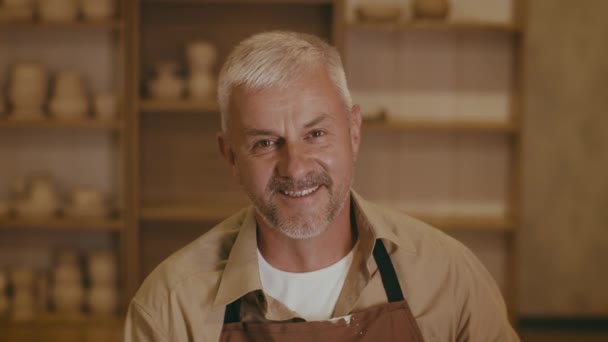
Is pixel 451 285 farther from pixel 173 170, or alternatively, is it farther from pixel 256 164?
pixel 173 170

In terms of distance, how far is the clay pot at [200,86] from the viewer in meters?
4.12

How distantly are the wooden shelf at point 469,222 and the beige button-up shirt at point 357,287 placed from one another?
241 centimetres

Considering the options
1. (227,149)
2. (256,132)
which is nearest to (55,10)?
(227,149)

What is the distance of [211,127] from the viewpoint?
4.34m

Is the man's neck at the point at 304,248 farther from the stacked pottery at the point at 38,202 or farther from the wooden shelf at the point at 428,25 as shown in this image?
the stacked pottery at the point at 38,202

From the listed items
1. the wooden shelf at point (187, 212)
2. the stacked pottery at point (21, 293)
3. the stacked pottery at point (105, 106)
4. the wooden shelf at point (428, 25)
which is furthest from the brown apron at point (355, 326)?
the stacked pottery at point (21, 293)

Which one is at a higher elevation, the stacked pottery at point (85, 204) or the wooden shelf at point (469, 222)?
the stacked pottery at point (85, 204)

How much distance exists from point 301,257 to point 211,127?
260 cm

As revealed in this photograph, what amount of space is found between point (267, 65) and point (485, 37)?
2.90m

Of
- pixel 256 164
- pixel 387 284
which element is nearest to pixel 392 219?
pixel 387 284

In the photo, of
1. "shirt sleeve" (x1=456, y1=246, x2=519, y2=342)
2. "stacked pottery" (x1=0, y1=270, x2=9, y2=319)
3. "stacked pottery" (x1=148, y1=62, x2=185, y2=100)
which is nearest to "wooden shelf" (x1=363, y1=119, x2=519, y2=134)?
"stacked pottery" (x1=148, y1=62, x2=185, y2=100)

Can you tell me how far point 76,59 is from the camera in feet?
13.9

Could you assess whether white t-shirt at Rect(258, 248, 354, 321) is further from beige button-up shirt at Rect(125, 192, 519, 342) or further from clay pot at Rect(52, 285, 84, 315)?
clay pot at Rect(52, 285, 84, 315)

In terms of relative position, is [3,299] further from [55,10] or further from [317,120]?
[317,120]
